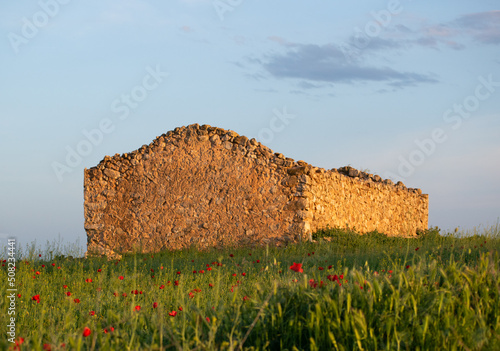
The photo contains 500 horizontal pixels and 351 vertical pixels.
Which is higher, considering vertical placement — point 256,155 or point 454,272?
point 256,155

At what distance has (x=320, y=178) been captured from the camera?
1510 cm

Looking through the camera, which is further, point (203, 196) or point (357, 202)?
point (357, 202)

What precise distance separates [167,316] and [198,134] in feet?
35.8

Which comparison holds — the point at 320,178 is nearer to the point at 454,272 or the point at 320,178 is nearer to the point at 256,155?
the point at 256,155

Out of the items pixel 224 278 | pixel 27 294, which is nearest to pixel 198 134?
pixel 224 278

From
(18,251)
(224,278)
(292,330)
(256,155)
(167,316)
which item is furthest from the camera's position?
(256,155)

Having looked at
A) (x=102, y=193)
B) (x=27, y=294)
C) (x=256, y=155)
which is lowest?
(x=27, y=294)

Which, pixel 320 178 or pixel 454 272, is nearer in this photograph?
pixel 454 272

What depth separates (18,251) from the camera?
11477 millimetres

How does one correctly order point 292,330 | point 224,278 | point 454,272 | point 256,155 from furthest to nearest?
point 256,155 < point 224,278 < point 454,272 < point 292,330

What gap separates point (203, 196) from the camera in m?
14.9

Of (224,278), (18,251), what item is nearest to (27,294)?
(224,278)

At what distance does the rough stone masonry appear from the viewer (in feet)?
47.5

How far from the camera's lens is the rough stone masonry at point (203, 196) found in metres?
14.5
